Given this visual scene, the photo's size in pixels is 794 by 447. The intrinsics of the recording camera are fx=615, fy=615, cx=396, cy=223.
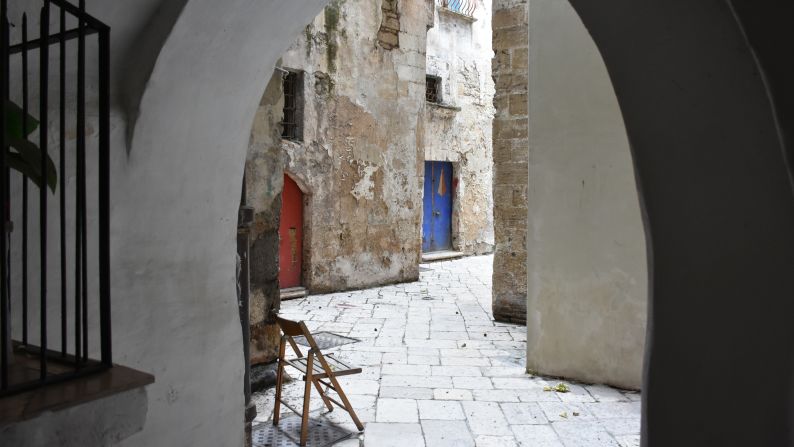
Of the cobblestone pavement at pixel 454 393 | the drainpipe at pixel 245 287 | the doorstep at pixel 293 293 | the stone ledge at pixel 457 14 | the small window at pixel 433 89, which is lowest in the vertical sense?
the cobblestone pavement at pixel 454 393

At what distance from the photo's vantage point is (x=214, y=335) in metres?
2.73

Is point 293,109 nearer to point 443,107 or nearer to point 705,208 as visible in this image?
point 443,107

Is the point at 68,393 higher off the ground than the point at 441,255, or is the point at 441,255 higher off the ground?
the point at 68,393

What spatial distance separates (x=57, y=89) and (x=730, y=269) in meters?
2.10

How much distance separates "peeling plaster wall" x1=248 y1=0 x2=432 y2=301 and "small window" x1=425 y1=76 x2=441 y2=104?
143 inches

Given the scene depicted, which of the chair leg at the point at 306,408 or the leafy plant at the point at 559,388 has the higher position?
the chair leg at the point at 306,408

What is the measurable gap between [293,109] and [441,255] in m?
5.90

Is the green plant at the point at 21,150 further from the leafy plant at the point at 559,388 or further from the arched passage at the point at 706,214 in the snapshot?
the leafy plant at the point at 559,388

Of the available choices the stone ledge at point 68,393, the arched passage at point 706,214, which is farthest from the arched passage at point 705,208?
the stone ledge at point 68,393

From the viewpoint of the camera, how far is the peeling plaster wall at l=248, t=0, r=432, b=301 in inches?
379

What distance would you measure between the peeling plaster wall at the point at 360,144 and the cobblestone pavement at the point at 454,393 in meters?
2.05

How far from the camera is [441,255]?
46.5 ft

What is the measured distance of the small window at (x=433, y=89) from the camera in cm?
1493

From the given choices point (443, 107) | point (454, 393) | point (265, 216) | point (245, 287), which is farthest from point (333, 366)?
point (443, 107)
